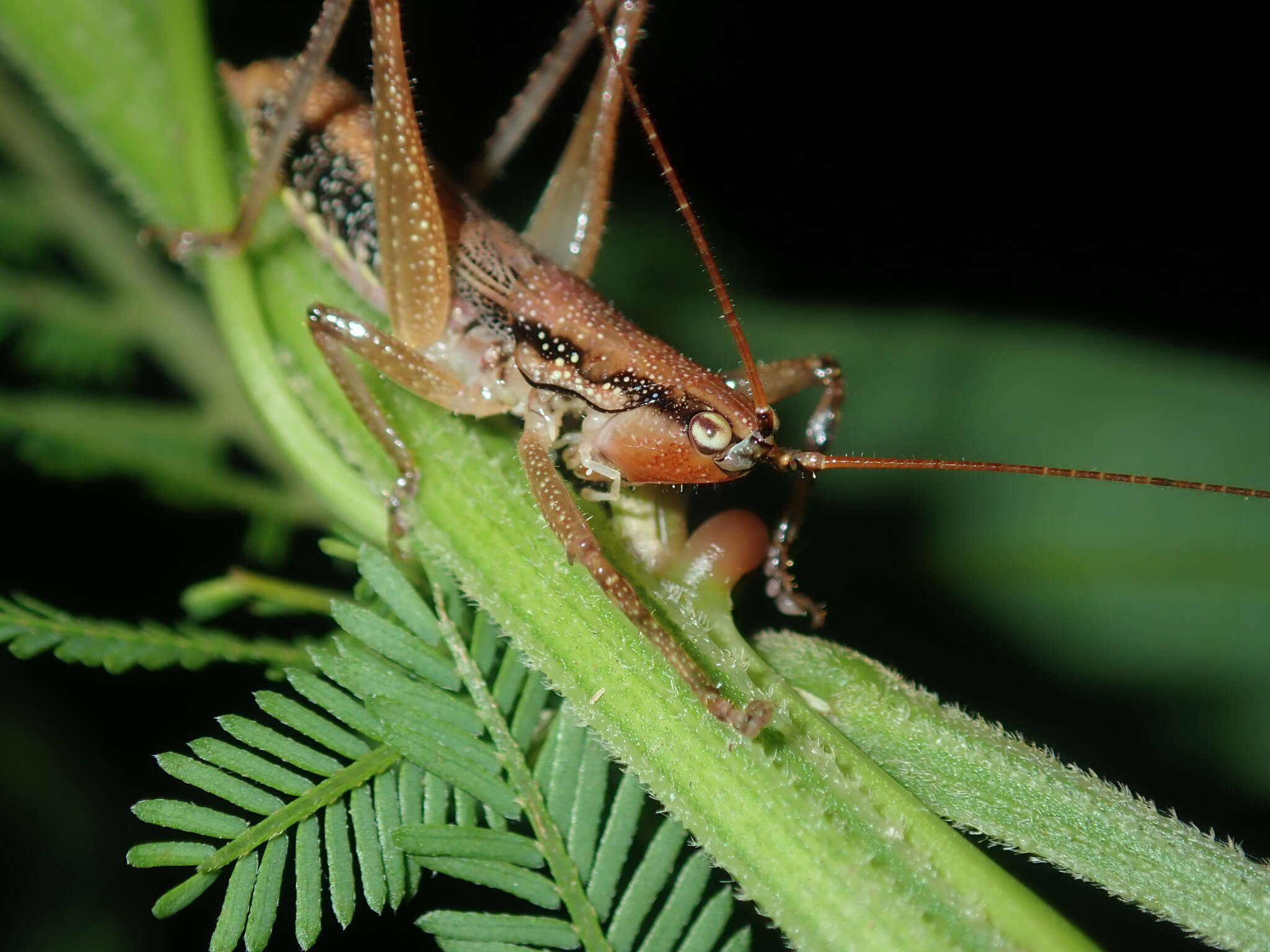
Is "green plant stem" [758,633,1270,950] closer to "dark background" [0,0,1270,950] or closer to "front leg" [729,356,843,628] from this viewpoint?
"front leg" [729,356,843,628]

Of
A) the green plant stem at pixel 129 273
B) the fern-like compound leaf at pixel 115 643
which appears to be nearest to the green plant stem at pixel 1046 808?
the fern-like compound leaf at pixel 115 643

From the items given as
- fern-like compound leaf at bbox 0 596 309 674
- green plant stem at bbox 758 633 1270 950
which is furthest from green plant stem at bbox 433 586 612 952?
green plant stem at bbox 758 633 1270 950

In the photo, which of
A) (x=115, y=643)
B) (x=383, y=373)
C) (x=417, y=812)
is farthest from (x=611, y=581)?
(x=383, y=373)

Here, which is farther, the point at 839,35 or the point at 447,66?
the point at 839,35

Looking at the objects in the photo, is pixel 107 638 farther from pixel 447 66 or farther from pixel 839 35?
pixel 839 35

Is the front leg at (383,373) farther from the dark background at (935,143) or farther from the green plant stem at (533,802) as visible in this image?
the dark background at (935,143)

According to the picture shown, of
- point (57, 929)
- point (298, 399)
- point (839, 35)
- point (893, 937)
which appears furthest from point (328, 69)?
point (893, 937)
